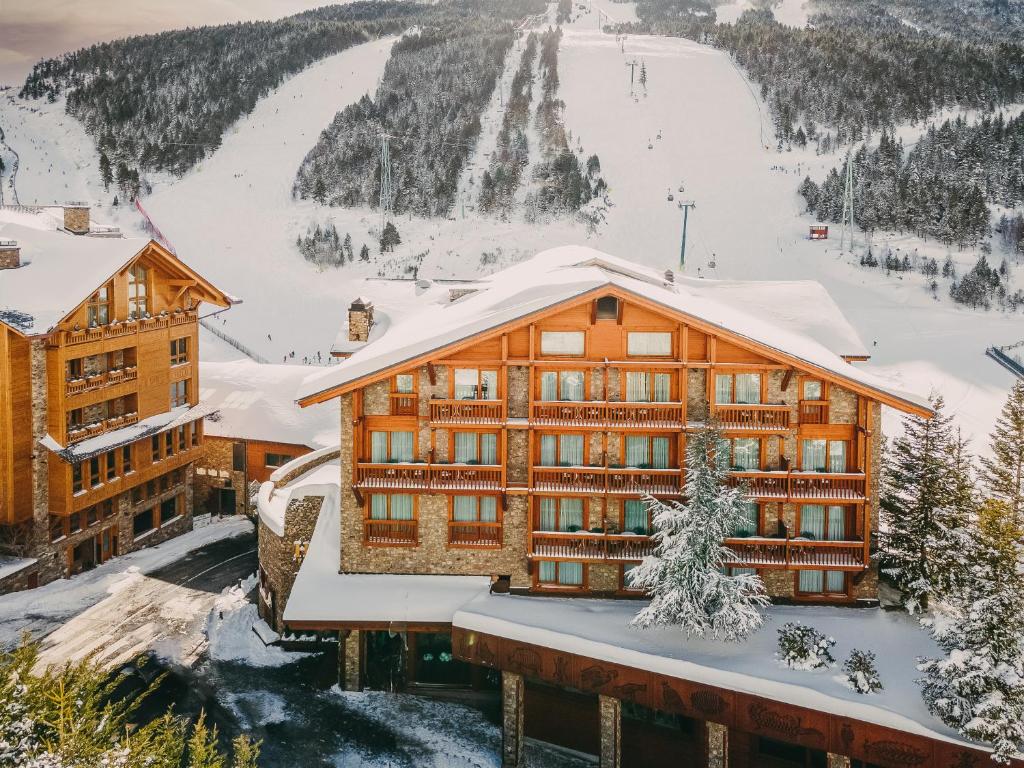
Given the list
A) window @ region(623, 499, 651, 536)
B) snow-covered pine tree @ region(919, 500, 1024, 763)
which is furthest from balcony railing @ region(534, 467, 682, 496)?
snow-covered pine tree @ region(919, 500, 1024, 763)

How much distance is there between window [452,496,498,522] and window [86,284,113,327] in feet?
51.7

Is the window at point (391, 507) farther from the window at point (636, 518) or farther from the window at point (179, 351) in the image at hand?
the window at point (179, 351)

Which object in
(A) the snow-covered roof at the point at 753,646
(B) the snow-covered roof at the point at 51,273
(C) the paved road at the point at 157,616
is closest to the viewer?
(A) the snow-covered roof at the point at 753,646

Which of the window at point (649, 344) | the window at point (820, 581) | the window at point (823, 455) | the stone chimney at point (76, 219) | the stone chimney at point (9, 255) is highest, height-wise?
the stone chimney at point (76, 219)

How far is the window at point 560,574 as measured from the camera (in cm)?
2214

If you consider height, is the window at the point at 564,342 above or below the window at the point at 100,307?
below

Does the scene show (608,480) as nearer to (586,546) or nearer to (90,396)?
(586,546)

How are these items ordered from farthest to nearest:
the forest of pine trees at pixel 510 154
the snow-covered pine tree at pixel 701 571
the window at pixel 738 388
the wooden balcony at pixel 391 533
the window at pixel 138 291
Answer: the forest of pine trees at pixel 510 154 → the window at pixel 138 291 → the wooden balcony at pixel 391 533 → the window at pixel 738 388 → the snow-covered pine tree at pixel 701 571

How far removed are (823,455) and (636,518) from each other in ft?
16.9

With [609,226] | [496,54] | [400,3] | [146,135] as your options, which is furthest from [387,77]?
[400,3]

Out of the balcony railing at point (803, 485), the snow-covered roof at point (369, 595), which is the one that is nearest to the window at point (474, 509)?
the snow-covered roof at point (369, 595)

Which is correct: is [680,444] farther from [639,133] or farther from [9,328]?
[639,133]

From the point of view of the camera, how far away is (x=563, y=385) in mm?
21547

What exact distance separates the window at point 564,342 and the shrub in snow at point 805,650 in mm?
8541
